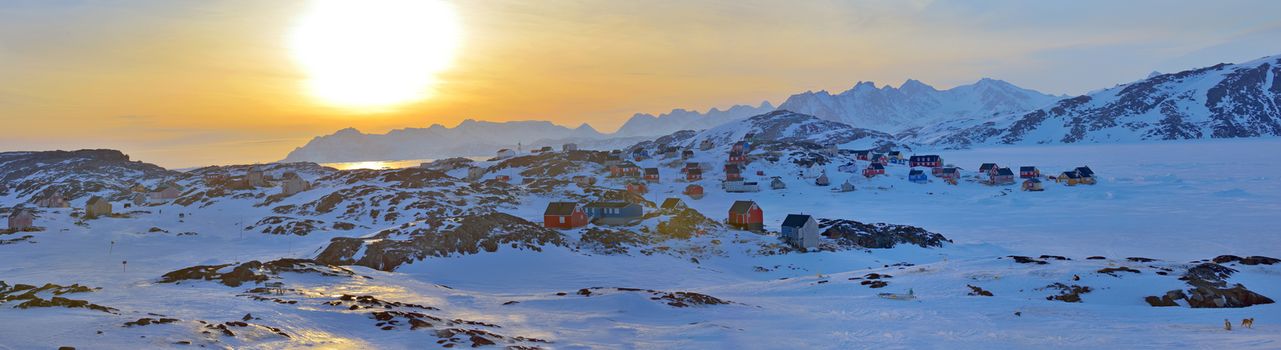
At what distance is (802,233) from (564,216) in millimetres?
25815

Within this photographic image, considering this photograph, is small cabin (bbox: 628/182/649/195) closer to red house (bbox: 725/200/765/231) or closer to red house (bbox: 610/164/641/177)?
red house (bbox: 610/164/641/177)

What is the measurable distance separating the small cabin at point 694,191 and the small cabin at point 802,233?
60.0 meters

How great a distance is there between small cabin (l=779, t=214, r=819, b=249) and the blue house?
17823 mm

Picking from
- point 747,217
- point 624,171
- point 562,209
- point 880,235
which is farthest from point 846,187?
point 562,209

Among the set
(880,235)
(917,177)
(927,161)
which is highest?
(927,161)

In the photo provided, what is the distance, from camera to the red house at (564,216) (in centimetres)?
7862

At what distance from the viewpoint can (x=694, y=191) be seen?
449 ft

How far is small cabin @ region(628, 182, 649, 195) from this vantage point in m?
133

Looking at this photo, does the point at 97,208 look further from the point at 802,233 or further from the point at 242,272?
the point at 802,233

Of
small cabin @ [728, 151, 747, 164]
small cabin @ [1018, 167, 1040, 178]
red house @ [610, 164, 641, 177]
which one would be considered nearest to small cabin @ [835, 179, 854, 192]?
small cabin @ [728, 151, 747, 164]

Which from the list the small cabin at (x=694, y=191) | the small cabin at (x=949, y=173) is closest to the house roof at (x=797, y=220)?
the small cabin at (x=694, y=191)

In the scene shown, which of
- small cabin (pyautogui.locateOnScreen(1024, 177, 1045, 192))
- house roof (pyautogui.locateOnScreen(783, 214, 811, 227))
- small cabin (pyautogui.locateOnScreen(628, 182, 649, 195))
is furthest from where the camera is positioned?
small cabin (pyautogui.locateOnScreen(628, 182, 649, 195))

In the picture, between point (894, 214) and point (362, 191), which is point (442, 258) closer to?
point (362, 191)

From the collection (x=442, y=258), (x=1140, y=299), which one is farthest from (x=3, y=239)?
(x=1140, y=299)
